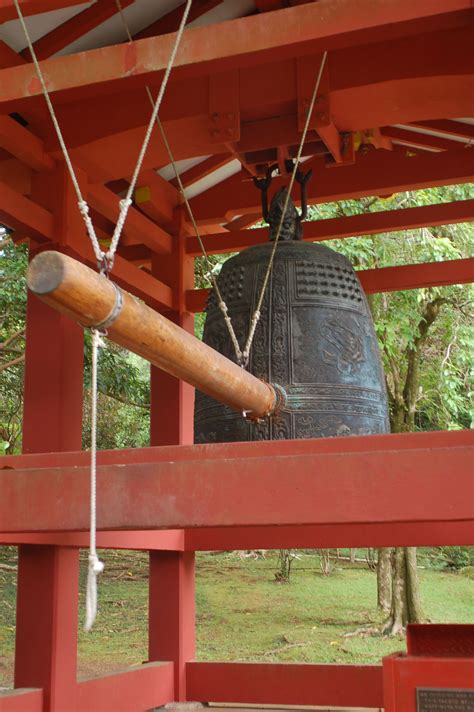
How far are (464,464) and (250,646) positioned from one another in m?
8.86

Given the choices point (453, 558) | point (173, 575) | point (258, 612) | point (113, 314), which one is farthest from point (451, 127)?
point (453, 558)

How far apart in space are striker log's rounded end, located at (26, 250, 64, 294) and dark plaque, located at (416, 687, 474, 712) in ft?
8.09

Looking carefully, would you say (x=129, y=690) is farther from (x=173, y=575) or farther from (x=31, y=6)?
(x=31, y=6)

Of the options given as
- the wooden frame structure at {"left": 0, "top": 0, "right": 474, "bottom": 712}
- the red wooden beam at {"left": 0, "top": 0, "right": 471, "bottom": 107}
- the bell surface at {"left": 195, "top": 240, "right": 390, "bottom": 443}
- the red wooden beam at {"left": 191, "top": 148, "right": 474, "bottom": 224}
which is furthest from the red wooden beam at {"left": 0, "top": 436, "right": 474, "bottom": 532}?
the red wooden beam at {"left": 191, "top": 148, "right": 474, "bottom": 224}

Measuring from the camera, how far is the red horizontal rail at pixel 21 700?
361cm

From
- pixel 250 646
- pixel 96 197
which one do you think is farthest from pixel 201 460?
pixel 250 646

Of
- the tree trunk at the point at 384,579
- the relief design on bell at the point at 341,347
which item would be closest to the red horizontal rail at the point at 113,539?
the relief design on bell at the point at 341,347

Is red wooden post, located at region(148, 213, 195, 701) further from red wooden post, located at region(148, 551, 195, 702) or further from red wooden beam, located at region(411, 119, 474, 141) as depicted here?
red wooden beam, located at region(411, 119, 474, 141)

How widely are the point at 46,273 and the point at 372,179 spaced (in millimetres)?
3723

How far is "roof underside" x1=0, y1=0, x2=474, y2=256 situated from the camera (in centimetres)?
277

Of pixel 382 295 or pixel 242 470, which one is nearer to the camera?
pixel 242 470

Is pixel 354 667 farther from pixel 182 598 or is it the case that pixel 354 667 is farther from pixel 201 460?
pixel 201 460

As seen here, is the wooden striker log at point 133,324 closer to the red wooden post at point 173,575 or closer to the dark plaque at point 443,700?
the dark plaque at point 443,700

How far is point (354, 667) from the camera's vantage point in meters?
4.96
